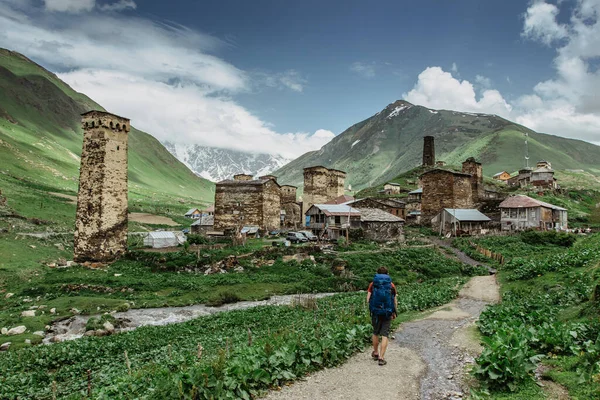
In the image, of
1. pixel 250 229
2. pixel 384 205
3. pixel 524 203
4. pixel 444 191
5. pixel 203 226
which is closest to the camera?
pixel 524 203

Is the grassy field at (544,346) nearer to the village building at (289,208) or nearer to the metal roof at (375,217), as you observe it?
the metal roof at (375,217)

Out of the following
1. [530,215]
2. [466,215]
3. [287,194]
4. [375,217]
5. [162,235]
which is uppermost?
[287,194]

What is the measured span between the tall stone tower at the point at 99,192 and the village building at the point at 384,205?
128ft

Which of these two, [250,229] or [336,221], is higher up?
[336,221]

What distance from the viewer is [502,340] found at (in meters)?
9.41

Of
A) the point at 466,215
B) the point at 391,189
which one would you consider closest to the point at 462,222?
the point at 466,215

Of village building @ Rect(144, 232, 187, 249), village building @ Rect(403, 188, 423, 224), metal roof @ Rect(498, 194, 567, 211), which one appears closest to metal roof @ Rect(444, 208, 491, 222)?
metal roof @ Rect(498, 194, 567, 211)

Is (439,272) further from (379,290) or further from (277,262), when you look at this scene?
(379,290)

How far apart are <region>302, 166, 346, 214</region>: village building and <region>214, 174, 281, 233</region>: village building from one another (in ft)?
40.7

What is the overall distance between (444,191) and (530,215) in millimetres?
12886

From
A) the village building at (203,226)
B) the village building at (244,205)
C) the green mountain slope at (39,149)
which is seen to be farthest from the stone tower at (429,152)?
the green mountain slope at (39,149)

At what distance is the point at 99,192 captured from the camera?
40.0m

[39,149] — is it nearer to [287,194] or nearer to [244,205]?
[287,194]

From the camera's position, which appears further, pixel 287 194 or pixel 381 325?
pixel 287 194
